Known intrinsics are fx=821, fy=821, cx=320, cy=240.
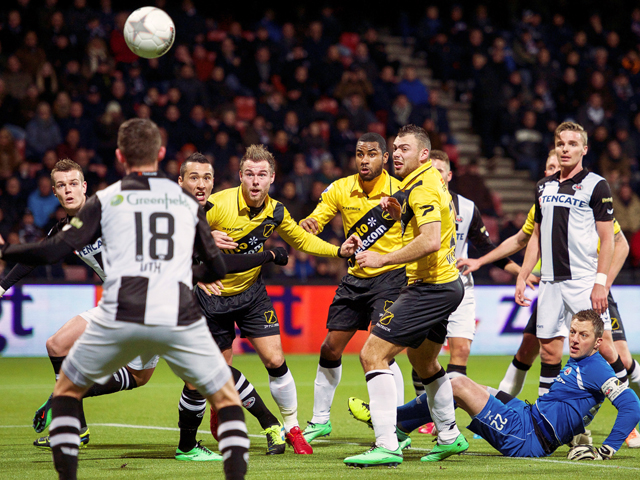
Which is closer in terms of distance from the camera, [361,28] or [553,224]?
[553,224]

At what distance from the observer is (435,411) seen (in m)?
5.95

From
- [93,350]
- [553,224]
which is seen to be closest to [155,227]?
[93,350]

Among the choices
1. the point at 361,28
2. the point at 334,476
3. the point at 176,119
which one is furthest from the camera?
the point at 361,28

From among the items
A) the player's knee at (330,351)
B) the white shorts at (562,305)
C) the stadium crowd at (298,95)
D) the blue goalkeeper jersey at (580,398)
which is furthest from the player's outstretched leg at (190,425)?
the stadium crowd at (298,95)

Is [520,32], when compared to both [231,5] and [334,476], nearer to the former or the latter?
[231,5]

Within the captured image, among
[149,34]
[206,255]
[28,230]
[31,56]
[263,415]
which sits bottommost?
[263,415]

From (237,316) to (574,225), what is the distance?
2.83 metres

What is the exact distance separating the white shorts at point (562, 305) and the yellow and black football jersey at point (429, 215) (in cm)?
124

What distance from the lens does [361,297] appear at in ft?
22.1

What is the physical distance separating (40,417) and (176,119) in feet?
32.4

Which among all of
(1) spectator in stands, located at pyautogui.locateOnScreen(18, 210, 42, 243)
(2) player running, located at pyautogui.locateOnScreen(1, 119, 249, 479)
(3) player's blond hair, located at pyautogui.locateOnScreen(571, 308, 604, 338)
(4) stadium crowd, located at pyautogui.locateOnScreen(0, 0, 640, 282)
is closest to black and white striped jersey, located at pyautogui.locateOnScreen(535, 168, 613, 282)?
(3) player's blond hair, located at pyautogui.locateOnScreen(571, 308, 604, 338)

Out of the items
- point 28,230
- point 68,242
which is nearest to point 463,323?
point 68,242

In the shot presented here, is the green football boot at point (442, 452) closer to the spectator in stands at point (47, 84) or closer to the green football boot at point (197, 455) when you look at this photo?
the green football boot at point (197, 455)

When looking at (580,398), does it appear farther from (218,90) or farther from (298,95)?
(298,95)
